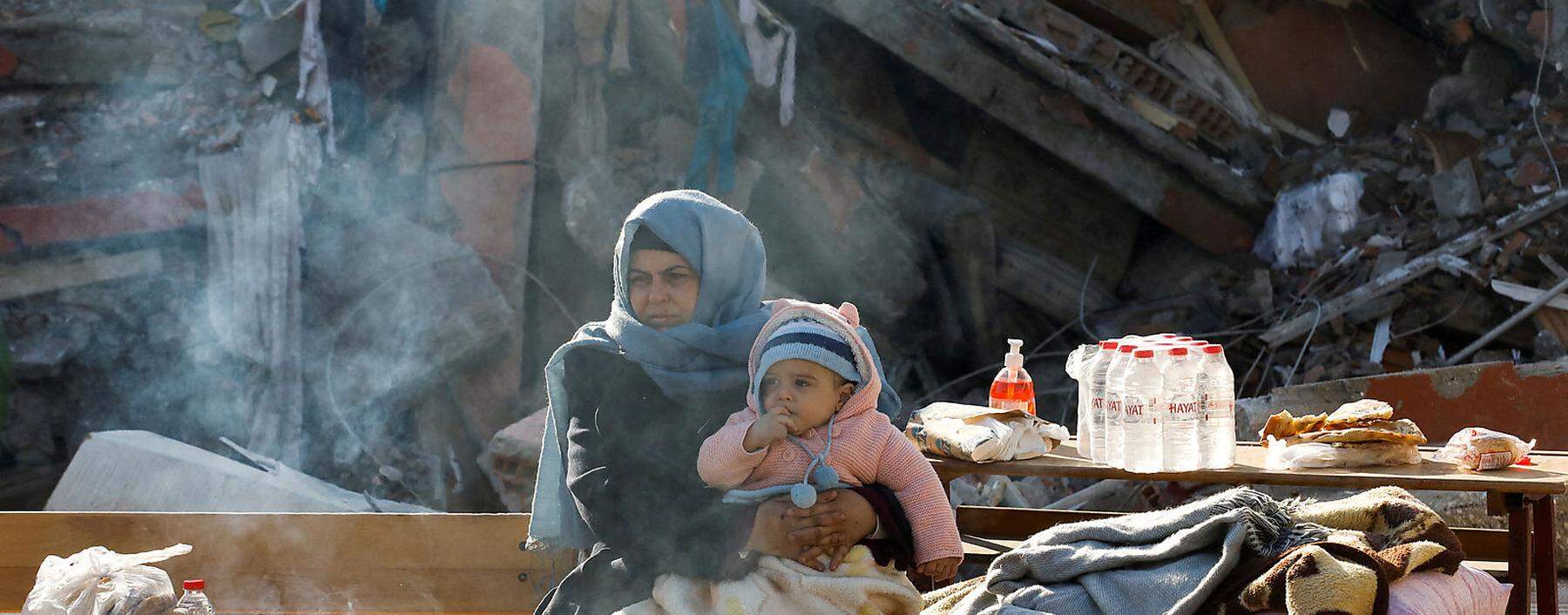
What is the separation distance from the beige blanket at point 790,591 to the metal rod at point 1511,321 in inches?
206

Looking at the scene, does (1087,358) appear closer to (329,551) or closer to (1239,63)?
(329,551)

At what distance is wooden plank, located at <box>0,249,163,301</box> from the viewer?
6789 mm

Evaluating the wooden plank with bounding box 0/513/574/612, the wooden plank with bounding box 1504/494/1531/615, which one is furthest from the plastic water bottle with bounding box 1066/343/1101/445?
the wooden plank with bounding box 0/513/574/612

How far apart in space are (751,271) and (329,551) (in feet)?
5.33

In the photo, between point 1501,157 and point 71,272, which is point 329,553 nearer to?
point 71,272

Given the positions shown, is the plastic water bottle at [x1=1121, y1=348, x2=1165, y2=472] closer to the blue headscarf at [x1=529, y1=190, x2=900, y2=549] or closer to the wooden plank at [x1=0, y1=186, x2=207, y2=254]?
the blue headscarf at [x1=529, y1=190, x2=900, y2=549]

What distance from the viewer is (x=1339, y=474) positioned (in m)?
3.05

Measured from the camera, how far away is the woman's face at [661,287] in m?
2.75

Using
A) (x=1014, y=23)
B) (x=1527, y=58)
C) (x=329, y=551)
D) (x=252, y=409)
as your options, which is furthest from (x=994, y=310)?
(x=329, y=551)

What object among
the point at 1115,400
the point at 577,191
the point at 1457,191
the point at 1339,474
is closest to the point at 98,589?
the point at 1115,400

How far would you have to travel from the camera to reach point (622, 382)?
8.93ft

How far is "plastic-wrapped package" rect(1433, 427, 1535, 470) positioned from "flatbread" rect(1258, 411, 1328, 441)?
34 cm

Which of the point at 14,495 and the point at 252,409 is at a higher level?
the point at 252,409

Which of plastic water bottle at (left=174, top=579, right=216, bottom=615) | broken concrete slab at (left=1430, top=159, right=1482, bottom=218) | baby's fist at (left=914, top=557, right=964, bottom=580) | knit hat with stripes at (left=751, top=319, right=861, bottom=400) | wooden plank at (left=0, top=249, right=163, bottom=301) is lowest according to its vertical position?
plastic water bottle at (left=174, top=579, right=216, bottom=615)
